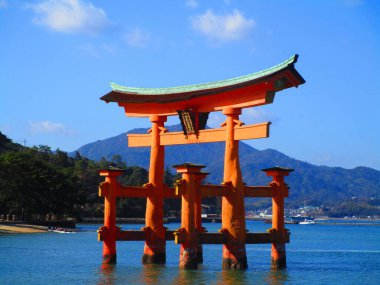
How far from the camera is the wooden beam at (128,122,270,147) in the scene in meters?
27.3

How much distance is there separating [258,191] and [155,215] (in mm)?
4806

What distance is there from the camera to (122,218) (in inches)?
4811

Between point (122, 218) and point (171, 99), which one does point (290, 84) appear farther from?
point (122, 218)

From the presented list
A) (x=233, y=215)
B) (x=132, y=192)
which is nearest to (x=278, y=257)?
(x=233, y=215)

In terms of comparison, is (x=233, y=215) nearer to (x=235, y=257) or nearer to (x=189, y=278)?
(x=235, y=257)

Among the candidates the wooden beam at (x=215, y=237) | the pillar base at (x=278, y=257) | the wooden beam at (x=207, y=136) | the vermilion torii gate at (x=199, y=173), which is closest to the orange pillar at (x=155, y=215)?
the vermilion torii gate at (x=199, y=173)

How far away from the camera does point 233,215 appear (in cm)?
2861

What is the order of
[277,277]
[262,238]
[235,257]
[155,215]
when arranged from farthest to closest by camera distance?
[155,215]
[262,238]
[277,277]
[235,257]

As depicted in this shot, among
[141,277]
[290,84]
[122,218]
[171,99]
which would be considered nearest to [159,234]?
[141,277]

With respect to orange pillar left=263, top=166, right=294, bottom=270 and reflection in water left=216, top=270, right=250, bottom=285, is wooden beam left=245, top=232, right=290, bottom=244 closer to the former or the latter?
orange pillar left=263, top=166, right=294, bottom=270

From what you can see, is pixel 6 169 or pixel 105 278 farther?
pixel 6 169

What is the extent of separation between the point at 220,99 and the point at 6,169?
46.5 m

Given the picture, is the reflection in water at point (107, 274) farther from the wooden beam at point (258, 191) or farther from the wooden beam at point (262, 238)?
the wooden beam at point (258, 191)

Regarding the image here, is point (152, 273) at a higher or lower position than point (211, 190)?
lower
